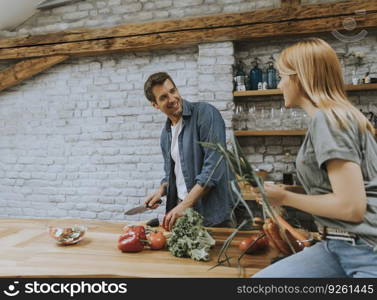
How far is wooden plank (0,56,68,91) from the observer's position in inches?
158

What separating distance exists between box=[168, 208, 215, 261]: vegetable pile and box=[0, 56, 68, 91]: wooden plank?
3174 millimetres

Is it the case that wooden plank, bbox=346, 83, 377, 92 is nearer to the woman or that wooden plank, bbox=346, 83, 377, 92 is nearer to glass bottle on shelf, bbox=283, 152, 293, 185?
glass bottle on shelf, bbox=283, 152, 293, 185

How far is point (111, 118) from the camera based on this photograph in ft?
13.0

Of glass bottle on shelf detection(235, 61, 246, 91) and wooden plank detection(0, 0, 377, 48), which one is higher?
wooden plank detection(0, 0, 377, 48)

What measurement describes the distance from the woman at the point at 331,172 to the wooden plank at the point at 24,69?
11.4 feet

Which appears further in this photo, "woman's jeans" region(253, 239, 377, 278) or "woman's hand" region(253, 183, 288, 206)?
"woman's hand" region(253, 183, 288, 206)

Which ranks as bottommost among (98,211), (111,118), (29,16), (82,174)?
(98,211)

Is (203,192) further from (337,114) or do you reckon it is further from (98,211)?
(98,211)

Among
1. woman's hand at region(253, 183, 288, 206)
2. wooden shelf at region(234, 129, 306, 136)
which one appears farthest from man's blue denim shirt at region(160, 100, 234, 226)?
wooden shelf at region(234, 129, 306, 136)

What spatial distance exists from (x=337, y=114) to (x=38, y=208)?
3.99 meters

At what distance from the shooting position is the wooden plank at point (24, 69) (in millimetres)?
4016

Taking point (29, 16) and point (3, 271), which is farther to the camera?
point (29, 16)

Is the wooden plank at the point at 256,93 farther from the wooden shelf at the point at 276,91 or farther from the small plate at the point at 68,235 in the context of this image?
the small plate at the point at 68,235

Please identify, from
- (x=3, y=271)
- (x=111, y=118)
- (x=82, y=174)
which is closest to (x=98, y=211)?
(x=82, y=174)
